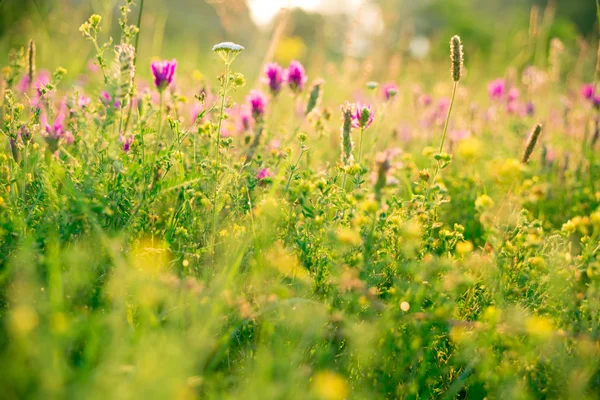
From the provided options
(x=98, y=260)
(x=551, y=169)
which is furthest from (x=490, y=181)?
(x=98, y=260)

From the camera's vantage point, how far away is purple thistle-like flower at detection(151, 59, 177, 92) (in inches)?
81.3

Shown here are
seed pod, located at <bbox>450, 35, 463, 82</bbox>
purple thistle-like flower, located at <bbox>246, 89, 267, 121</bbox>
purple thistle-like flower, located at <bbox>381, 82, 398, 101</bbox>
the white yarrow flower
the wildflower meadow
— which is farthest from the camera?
purple thistle-like flower, located at <bbox>246, 89, 267, 121</bbox>

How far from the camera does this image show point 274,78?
275 cm

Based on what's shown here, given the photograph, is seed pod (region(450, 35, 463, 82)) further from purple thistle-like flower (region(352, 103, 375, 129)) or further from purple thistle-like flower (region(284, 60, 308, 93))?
purple thistle-like flower (region(284, 60, 308, 93))

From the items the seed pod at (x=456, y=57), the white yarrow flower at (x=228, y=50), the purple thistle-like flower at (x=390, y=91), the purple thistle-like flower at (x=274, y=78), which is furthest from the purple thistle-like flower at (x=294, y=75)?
the seed pod at (x=456, y=57)

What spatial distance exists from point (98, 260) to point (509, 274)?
1415mm

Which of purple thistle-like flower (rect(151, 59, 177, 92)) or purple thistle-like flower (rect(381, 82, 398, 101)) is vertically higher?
purple thistle-like flower (rect(381, 82, 398, 101))

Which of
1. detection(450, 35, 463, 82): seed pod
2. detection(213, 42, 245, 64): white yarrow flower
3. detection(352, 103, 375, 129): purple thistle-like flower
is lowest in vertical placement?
detection(352, 103, 375, 129): purple thistle-like flower

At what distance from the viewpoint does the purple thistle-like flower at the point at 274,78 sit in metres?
2.74

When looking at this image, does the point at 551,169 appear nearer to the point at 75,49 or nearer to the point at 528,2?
the point at 75,49

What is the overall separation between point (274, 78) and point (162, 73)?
0.82 meters

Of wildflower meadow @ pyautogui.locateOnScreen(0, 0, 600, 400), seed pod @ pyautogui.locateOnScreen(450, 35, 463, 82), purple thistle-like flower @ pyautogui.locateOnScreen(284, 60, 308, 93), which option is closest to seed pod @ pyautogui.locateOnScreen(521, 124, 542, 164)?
wildflower meadow @ pyautogui.locateOnScreen(0, 0, 600, 400)

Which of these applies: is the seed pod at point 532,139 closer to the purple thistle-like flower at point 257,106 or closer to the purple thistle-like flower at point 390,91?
the purple thistle-like flower at point 390,91

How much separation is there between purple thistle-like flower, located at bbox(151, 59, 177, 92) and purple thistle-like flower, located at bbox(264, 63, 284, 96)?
2.46ft
